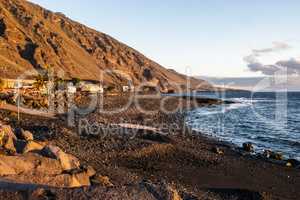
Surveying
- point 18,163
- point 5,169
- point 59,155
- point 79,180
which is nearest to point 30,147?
point 59,155

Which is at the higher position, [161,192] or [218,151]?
[161,192]

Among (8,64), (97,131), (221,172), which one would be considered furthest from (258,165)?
(8,64)

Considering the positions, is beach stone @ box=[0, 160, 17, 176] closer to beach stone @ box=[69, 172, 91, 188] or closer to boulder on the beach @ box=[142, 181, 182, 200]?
beach stone @ box=[69, 172, 91, 188]

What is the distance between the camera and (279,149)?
1618 inches

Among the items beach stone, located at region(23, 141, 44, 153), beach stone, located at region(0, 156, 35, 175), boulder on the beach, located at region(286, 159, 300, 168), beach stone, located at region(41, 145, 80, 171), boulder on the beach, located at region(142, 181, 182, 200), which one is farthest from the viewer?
boulder on the beach, located at region(286, 159, 300, 168)

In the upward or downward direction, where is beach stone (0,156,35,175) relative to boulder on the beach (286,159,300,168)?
upward

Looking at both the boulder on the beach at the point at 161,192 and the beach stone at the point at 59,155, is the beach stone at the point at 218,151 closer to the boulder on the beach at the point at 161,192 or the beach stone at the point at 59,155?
the beach stone at the point at 59,155

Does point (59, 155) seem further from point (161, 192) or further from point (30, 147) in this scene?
point (161, 192)

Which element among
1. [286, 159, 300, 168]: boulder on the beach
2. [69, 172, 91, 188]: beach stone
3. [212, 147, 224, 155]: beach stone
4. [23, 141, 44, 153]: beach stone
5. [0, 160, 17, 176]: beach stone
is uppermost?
[23, 141, 44, 153]: beach stone

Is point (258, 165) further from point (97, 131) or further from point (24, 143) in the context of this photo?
point (24, 143)

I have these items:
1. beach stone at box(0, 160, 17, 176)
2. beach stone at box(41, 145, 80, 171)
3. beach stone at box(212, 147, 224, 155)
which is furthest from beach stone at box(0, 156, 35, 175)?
beach stone at box(212, 147, 224, 155)

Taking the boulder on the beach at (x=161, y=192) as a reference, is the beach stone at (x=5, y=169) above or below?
above

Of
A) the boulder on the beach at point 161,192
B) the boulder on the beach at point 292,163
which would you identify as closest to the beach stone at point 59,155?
the boulder on the beach at point 161,192

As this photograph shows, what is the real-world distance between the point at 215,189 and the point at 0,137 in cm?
1121
